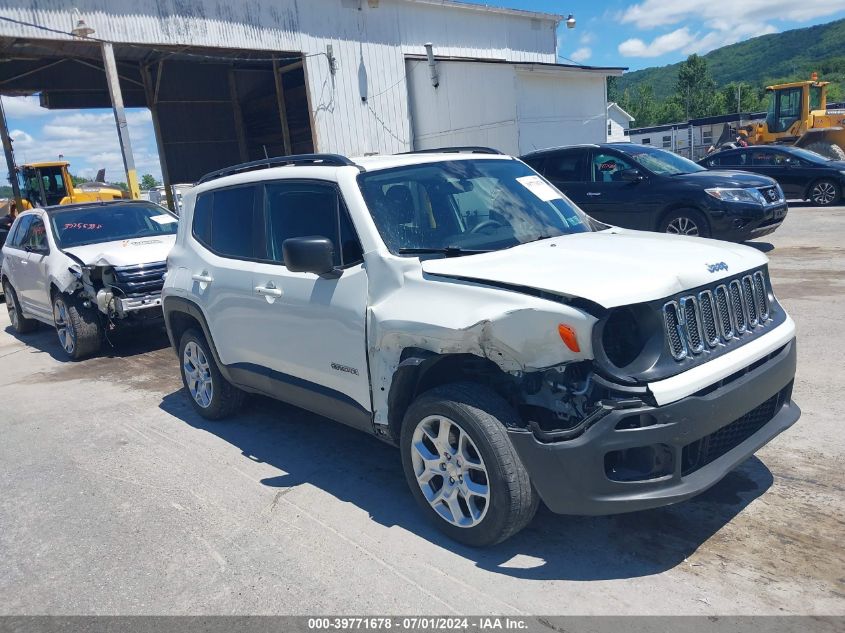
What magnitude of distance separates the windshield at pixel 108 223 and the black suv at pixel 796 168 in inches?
491

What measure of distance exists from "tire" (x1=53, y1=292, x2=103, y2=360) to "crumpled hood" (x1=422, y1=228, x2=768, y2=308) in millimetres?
6136

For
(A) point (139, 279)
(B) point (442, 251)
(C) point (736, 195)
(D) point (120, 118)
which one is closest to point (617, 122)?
(D) point (120, 118)

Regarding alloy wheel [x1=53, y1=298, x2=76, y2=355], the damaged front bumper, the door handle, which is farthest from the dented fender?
alloy wheel [x1=53, y1=298, x2=76, y2=355]

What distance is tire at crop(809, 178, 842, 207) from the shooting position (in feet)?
49.4

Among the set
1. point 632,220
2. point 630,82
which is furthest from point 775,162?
point 630,82

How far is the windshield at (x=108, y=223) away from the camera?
884 cm

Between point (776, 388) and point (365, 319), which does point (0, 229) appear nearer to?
point (365, 319)

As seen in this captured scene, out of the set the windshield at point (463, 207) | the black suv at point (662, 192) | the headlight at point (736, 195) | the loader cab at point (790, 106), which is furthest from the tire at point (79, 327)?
the loader cab at point (790, 106)

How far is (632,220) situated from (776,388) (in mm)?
7295

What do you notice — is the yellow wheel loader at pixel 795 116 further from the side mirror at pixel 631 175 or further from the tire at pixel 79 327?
the tire at pixel 79 327

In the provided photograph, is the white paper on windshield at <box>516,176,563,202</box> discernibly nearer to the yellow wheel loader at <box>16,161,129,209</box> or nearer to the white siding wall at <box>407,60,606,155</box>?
the white siding wall at <box>407,60,606,155</box>

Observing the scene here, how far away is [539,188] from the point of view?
14.9 ft

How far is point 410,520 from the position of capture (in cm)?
372

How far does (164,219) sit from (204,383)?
4605mm
